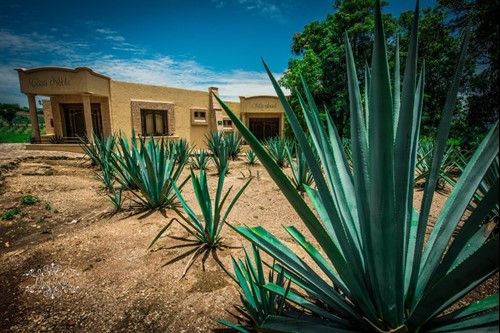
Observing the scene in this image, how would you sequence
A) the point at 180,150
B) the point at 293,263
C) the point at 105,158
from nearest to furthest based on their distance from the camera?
the point at 293,263, the point at 105,158, the point at 180,150

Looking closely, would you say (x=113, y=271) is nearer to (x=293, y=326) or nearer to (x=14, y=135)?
(x=293, y=326)

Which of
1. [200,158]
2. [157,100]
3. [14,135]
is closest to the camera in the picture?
[200,158]

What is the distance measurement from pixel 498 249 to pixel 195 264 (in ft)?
5.63

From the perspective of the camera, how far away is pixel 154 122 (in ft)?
44.7

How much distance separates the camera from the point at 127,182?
358 centimetres

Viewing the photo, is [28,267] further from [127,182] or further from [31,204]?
[31,204]

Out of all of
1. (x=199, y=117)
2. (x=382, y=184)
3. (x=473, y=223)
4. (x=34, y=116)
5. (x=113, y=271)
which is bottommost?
(x=113, y=271)

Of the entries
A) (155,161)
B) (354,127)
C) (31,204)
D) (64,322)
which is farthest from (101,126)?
(354,127)

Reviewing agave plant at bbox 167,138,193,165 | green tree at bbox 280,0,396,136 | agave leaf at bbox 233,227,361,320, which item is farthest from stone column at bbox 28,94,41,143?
agave leaf at bbox 233,227,361,320

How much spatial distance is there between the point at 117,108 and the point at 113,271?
1238 centimetres

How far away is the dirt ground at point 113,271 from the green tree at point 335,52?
10.3 metres

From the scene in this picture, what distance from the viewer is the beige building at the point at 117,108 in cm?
1100

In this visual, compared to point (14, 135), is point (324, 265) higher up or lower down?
higher up

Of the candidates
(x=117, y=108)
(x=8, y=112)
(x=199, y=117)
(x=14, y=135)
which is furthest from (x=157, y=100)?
(x=8, y=112)
